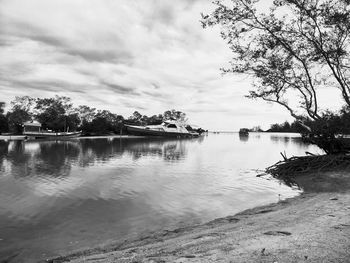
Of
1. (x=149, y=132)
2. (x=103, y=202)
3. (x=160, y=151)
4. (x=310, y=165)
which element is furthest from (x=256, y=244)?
(x=149, y=132)

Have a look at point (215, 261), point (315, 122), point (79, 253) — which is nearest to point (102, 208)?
point (79, 253)

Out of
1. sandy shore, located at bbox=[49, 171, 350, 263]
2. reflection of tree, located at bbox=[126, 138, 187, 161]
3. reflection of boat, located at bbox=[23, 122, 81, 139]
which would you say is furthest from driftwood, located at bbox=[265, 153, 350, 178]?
reflection of boat, located at bbox=[23, 122, 81, 139]

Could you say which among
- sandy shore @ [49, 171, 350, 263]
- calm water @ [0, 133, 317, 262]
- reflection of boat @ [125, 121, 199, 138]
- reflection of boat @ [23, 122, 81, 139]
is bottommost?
calm water @ [0, 133, 317, 262]

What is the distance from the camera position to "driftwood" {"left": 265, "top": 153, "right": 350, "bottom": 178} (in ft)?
58.7

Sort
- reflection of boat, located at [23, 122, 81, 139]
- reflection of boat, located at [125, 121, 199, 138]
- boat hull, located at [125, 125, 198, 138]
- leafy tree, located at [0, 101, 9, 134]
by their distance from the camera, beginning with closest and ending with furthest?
reflection of boat, located at [23, 122, 81, 139] < leafy tree, located at [0, 101, 9, 134] < boat hull, located at [125, 125, 198, 138] < reflection of boat, located at [125, 121, 199, 138]

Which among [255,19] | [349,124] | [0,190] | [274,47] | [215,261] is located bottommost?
[0,190]

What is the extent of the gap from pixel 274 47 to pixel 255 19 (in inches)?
94.4

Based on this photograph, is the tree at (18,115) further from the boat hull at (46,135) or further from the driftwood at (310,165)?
the driftwood at (310,165)

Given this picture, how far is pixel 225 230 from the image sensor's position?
6852mm

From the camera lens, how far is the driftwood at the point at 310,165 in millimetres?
17906

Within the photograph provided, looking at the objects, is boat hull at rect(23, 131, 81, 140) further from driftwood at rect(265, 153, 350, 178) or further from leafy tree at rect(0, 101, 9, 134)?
driftwood at rect(265, 153, 350, 178)

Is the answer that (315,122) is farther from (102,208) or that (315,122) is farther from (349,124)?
(102,208)

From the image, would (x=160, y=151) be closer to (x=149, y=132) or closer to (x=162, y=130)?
(x=149, y=132)

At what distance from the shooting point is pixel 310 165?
18.7 meters
